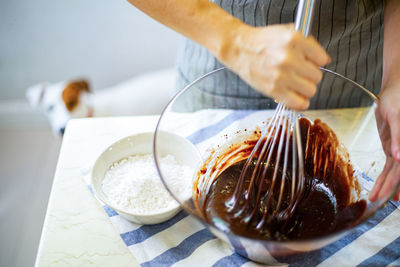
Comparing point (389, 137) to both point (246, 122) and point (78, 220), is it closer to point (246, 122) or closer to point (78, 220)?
point (246, 122)

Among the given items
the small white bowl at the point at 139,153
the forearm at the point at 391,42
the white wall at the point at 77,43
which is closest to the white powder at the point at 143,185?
the small white bowl at the point at 139,153

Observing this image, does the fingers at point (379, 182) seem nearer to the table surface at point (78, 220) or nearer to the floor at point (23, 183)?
the table surface at point (78, 220)

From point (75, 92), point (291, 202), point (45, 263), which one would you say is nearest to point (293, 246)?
point (291, 202)

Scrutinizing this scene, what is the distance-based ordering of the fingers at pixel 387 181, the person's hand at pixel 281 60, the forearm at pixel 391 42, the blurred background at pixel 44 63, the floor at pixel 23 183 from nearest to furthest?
the person's hand at pixel 281 60 → the fingers at pixel 387 181 → the forearm at pixel 391 42 → the floor at pixel 23 183 → the blurred background at pixel 44 63

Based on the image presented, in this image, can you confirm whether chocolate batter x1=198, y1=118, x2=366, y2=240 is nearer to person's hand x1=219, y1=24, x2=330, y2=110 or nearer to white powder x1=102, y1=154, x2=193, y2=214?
white powder x1=102, y1=154, x2=193, y2=214

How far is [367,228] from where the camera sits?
64cm

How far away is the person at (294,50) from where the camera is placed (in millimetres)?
436

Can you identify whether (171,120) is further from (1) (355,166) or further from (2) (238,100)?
(1) (355,166)

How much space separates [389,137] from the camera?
618 millimetres

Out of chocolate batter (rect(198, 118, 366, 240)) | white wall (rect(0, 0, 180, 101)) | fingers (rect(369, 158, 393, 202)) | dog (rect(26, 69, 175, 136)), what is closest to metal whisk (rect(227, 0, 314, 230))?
chocolate batter (rect(198, 118, 366, 240))

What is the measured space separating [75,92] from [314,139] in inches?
43.4

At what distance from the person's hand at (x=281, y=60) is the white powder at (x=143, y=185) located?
234 mm

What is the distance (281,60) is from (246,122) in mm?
339

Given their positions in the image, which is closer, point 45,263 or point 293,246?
point 293,246
